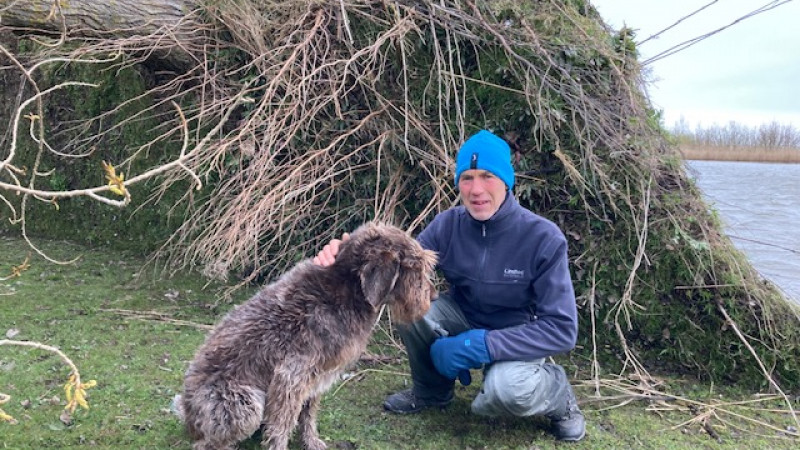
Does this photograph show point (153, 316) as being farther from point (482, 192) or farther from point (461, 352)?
point (482, 192)

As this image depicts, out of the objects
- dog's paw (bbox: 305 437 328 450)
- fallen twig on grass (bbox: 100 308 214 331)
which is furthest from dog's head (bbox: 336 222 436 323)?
fallen twig on grass (bbox: 100 308 214 331)

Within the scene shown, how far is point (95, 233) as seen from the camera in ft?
26.5

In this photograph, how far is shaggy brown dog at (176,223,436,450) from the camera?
11.5ft

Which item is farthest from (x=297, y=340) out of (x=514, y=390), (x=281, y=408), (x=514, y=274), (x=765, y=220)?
(x=765, y=220)

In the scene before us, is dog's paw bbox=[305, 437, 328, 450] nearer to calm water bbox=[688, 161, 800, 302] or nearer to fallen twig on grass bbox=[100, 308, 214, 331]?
fallen twig on grass bbox=[100, 308, 214, 331]

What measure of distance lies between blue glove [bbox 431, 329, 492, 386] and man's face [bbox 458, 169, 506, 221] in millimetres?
816

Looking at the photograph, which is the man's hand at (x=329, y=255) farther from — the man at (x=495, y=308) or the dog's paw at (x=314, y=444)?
the dog's paw at (x=314, y=444)

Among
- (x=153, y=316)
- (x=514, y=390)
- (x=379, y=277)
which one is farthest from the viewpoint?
(x=153, y=316)

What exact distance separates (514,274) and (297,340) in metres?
1.54

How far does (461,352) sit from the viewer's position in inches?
160

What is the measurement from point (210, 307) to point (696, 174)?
5.07 m

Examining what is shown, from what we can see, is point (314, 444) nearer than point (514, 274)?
Yes

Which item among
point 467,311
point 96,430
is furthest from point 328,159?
point 96,430

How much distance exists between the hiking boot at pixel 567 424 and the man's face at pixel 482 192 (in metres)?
1.37
